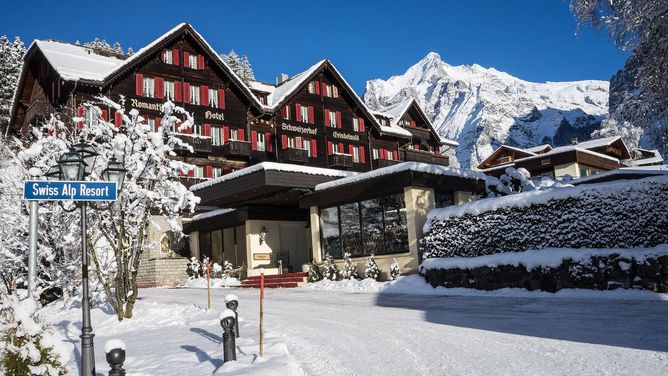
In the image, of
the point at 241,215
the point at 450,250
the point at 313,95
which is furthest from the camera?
the point at 313,95

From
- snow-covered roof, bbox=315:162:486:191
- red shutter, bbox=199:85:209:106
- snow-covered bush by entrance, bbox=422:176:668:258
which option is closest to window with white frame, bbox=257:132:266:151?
red shutter, bbox=199:85:209:106

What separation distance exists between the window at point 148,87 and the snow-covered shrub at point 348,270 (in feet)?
75.0

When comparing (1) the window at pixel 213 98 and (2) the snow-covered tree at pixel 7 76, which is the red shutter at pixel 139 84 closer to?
(1) the window at pixel 213 98

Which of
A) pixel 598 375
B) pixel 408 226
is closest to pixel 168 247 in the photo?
pixel 408 226

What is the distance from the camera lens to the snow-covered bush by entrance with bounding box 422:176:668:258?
14203mm

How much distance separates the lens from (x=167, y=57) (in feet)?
131

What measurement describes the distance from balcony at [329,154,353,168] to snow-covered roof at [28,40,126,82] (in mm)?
17234

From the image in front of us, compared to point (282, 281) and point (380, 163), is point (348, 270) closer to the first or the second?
point (282, 281)

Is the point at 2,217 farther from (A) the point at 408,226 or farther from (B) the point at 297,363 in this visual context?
(B) the point at 297,363

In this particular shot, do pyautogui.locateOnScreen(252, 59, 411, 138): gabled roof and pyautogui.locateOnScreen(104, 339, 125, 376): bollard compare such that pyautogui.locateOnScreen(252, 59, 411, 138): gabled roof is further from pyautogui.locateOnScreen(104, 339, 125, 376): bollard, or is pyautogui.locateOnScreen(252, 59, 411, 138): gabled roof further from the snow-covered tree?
pyautogui.locateOnScreen(104, 339, 125, 376): bollard

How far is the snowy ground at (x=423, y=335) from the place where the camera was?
727 cm

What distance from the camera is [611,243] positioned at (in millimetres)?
14758

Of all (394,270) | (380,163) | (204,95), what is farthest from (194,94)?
(394,270)

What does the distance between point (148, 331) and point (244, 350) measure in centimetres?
479
